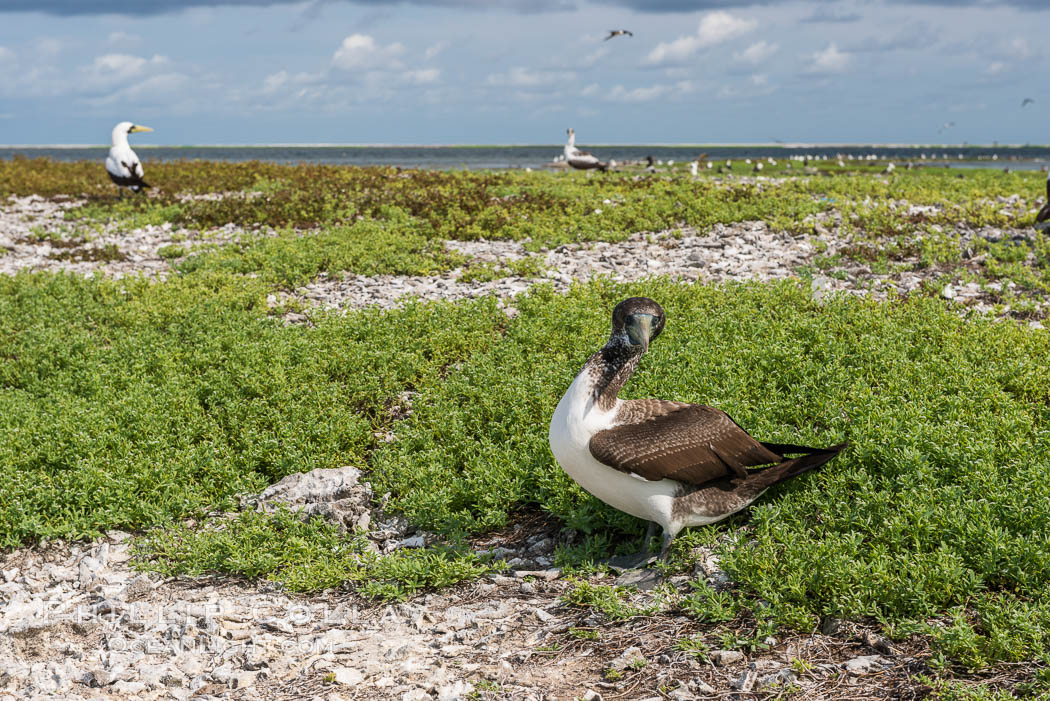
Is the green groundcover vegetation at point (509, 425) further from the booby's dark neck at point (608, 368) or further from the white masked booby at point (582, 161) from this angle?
the white masked booby at point (582, 161)

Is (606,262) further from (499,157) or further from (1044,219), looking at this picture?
(499,157)

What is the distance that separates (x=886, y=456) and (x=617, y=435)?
2432mm

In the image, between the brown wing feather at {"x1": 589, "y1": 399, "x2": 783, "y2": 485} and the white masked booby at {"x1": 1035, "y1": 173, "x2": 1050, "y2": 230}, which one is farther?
the white masked booby at {"x1": 1035, "y1": 173, "x2": 1050, "y2": 230}

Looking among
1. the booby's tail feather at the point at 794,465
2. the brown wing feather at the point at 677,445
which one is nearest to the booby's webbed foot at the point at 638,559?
the brown wing feather at the point at 677,445

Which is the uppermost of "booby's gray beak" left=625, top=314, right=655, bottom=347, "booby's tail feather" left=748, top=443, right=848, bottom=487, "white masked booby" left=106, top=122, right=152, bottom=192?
"white masked booby" left=106, top=122, right=152, bottom=192

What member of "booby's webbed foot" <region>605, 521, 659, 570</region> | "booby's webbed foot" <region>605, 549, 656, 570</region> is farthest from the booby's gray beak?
"booby's webbed foot" <region>605, 549, 656, 570</region>

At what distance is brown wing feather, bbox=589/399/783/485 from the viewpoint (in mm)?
5832

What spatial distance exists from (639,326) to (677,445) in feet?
3.01

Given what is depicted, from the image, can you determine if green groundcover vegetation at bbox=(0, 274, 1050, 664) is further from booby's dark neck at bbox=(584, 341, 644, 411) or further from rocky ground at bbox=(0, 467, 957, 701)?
booby's dark neck at bbox=(584, 341, 644, 411)

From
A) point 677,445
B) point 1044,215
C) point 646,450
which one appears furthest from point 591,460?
point 1044,215

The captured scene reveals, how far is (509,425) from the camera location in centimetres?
841

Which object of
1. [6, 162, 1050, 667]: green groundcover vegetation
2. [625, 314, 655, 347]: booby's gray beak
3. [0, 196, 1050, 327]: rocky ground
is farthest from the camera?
[0, 196, 1050, 327]: rocky ground

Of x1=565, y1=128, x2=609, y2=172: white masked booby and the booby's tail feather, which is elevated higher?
x1=565, y1=128, x2=609, y2=172: white masked booby

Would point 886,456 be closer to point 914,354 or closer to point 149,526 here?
point 914,354
